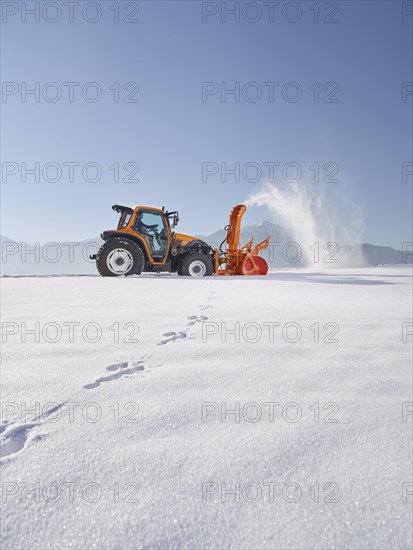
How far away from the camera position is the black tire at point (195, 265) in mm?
8867

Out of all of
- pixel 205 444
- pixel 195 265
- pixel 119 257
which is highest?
pixel 119 257

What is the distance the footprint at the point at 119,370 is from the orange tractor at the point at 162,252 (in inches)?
267

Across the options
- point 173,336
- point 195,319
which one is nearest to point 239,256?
point 195,319


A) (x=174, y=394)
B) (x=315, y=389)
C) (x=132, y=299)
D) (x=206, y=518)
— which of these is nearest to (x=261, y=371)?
(x=315, y=389)

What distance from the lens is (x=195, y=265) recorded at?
9.01m

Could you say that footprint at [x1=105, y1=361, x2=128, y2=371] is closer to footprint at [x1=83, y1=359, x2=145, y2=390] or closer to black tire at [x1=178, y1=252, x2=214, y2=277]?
footprint at [x1=83, y1=359, x2=145, y2=390]

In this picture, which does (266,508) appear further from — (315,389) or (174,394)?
(315,389)

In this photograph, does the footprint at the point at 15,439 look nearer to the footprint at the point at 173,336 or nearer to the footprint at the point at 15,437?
the footprint at the point at 15,437

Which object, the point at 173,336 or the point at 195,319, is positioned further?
the point at 195,319

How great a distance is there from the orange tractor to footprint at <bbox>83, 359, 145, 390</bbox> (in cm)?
679

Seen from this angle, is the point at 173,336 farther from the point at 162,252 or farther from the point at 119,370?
the point at 162,252

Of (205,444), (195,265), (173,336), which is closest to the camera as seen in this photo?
(205,444)

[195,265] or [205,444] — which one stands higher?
[195,265]

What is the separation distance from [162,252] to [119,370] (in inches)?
292
